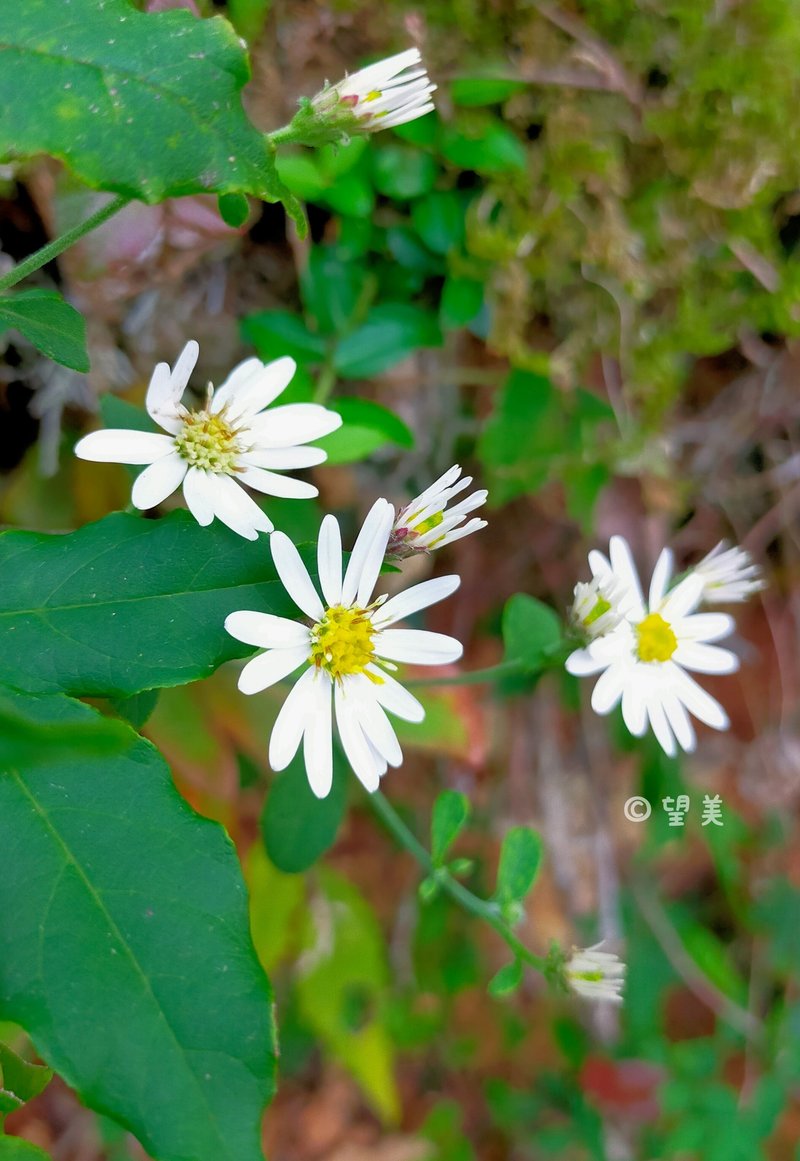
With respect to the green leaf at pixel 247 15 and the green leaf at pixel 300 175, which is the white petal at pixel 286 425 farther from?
the green leaf at pixel 247 15

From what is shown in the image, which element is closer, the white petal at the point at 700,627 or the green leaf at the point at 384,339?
the white petal at the point at 700,627

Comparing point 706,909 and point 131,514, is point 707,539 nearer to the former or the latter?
point 706,909

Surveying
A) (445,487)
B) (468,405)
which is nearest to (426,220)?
(468,405)

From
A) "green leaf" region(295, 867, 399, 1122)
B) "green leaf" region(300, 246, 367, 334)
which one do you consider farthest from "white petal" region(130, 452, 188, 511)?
"green leaf" region(295, 867, 399, 1122)

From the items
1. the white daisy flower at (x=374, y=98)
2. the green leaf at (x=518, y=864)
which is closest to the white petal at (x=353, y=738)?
the green leaf at (x=518, y=864)

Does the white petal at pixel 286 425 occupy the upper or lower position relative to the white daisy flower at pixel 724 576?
upper

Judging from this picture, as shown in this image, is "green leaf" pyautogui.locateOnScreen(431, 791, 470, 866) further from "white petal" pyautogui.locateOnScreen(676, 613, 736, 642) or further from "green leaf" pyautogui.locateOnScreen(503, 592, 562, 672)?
"white petal" pyautogui.locateOnScreen(676, 613, 736, 642)
